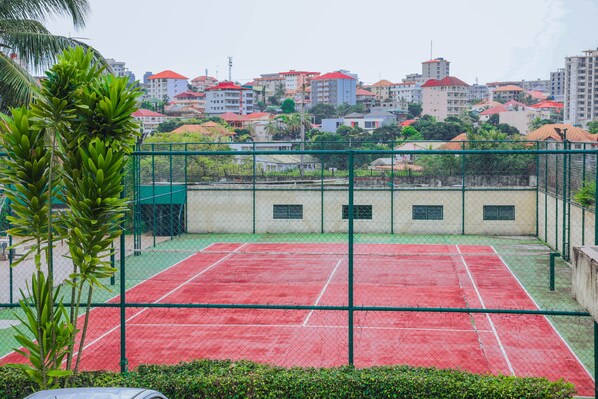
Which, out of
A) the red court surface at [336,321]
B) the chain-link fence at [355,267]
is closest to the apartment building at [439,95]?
the chain-link fence at [355,267]

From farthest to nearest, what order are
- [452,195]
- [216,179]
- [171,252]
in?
[216,179] < [452,195] < [171,252]

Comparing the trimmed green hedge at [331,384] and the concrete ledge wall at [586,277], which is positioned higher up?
the concrete ledge wall at [586,277]

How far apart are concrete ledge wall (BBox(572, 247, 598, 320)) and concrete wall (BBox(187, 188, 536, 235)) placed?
22.5m

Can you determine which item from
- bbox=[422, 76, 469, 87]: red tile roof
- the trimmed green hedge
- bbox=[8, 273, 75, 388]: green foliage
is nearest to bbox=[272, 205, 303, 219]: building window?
the trimmed green hedge

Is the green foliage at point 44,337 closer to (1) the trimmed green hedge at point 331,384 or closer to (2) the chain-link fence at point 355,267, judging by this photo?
(1) the trimmed green hedge at point 331,384

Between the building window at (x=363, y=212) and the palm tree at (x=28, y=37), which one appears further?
the building window at (x=363, y=212)

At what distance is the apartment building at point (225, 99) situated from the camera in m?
182

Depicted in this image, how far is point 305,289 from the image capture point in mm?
21328

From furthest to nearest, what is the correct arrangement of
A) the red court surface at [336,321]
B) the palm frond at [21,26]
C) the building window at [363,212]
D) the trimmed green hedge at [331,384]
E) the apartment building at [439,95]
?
1. the apartment building at [439,95]
2. the building window at [363,212]
3. the palm frond at [21,26]
4. the red court surface at [336,321]
5. the trimmed green hedge at [331,384]

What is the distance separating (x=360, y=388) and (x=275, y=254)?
60.0 ft

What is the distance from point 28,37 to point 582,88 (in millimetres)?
178887

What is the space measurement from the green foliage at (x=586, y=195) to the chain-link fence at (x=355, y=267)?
57 millimetres

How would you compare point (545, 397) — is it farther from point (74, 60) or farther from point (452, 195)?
point (452, 195)

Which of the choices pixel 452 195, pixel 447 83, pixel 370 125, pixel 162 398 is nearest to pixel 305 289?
A: pixel 452 195
